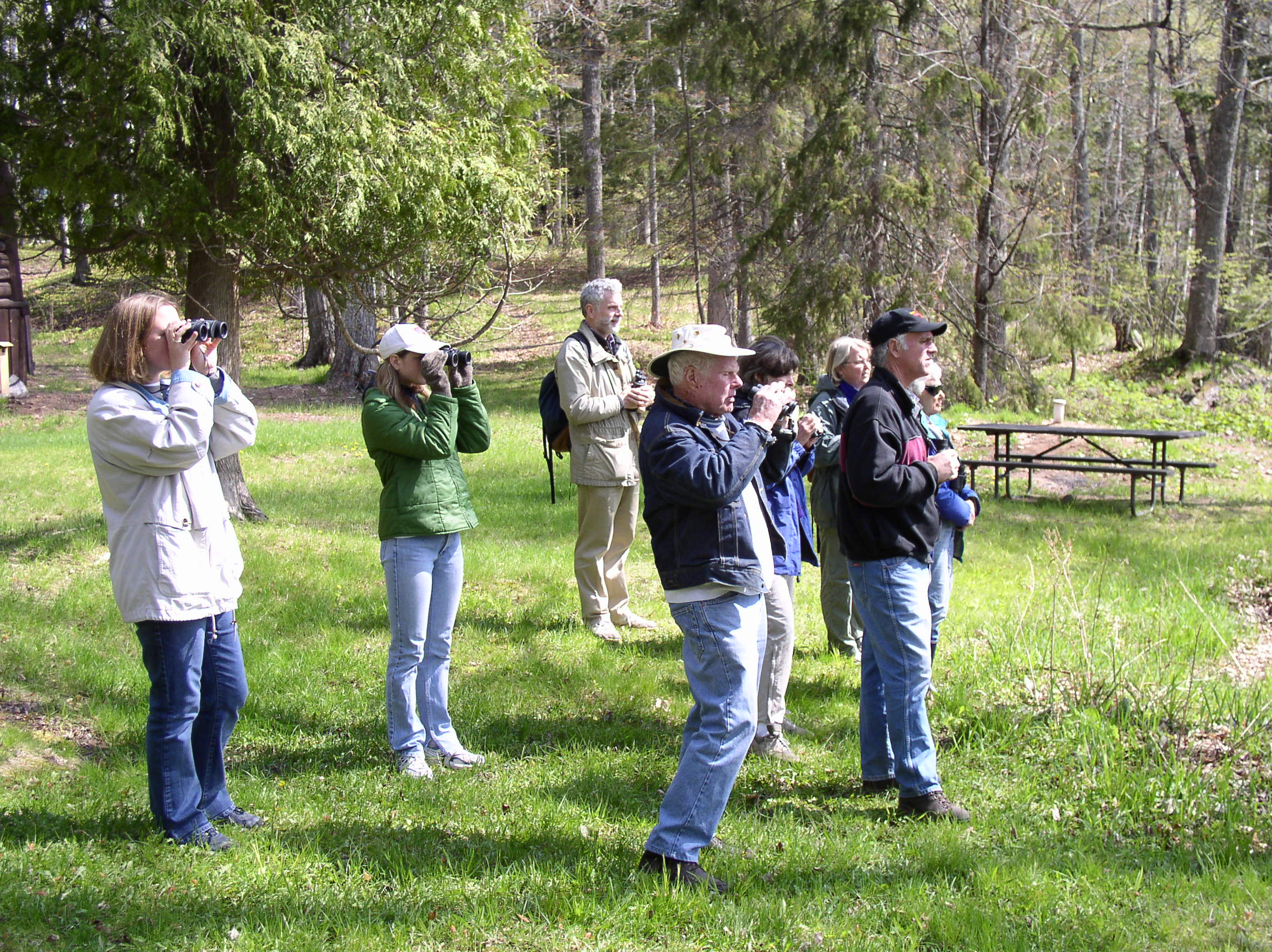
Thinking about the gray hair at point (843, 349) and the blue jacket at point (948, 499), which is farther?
the gray hair at point (843, 349)

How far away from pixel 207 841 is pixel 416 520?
1.42 meters

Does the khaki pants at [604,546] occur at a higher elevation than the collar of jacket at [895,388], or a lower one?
lower

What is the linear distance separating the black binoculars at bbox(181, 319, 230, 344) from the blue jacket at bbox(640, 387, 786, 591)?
4.90 feet

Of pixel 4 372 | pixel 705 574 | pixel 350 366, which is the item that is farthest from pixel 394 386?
pixel 350 366

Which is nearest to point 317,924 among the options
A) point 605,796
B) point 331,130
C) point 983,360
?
point 605,796

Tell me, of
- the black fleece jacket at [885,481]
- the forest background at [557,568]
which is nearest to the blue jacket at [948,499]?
the black fleece jacket at [885,481]

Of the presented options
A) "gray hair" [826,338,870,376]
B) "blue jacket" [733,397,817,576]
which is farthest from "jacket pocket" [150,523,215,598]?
"gray hair" [826,338,870,376]

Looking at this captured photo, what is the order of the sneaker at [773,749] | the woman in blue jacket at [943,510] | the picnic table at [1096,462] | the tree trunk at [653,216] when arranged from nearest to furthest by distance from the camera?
the sneaker at [773,749]
the woman in blue jacket at [943,510]
the picnic table at [1096,462]
the tree trunk at [653,216]

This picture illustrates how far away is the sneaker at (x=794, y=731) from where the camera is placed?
16.8ft

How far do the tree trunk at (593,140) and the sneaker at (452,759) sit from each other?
49.8 ft

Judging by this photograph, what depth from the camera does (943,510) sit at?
5082 millimetres

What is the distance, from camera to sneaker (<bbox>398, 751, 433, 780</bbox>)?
4395mm

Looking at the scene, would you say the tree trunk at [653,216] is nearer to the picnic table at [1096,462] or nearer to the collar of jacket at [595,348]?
the picnic table at [1096,462]

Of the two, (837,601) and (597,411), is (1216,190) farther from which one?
(597,411)
